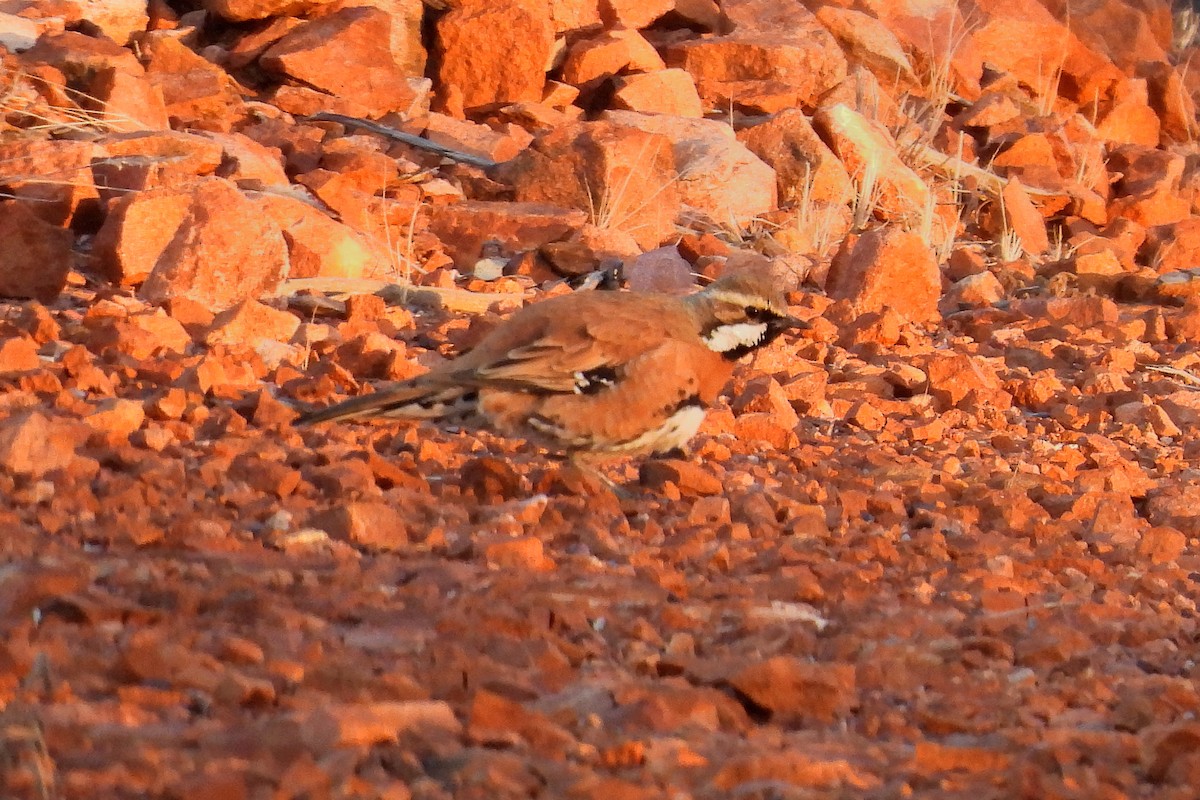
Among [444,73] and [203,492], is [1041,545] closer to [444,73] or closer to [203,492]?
[203,492]

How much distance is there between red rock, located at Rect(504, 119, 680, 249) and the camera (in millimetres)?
9711

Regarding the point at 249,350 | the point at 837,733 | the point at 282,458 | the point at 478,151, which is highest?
the point at 837,733

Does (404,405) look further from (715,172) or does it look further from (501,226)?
(715,172)

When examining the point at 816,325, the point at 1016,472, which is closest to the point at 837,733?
the point at 1016,472

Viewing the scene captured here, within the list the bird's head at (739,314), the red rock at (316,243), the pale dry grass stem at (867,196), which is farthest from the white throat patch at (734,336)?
the pale dry grass stem at (867,196)

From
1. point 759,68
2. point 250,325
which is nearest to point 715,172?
point 759,68

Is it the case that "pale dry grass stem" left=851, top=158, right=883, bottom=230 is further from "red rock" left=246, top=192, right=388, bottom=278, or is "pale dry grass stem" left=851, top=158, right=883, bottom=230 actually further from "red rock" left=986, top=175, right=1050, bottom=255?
"red rock" left=246, top=192, right=388, bottom=278

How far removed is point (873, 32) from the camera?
14008mm

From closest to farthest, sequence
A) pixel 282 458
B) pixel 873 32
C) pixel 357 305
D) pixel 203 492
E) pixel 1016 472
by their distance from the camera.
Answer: pixel 203 492
pixel 282 458
pixel 1016 472
pixel 357 305
pixel 873 32

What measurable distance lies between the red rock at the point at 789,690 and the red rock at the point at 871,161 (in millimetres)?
8524

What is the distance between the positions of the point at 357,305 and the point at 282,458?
8.53ft

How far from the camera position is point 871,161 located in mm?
11234

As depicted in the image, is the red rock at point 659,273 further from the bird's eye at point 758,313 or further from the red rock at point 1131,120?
the red rock at point 1131,120

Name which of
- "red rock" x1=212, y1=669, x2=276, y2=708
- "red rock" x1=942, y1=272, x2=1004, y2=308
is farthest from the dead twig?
"red rock" x1=212, y1=669, x2=276, y2=708
